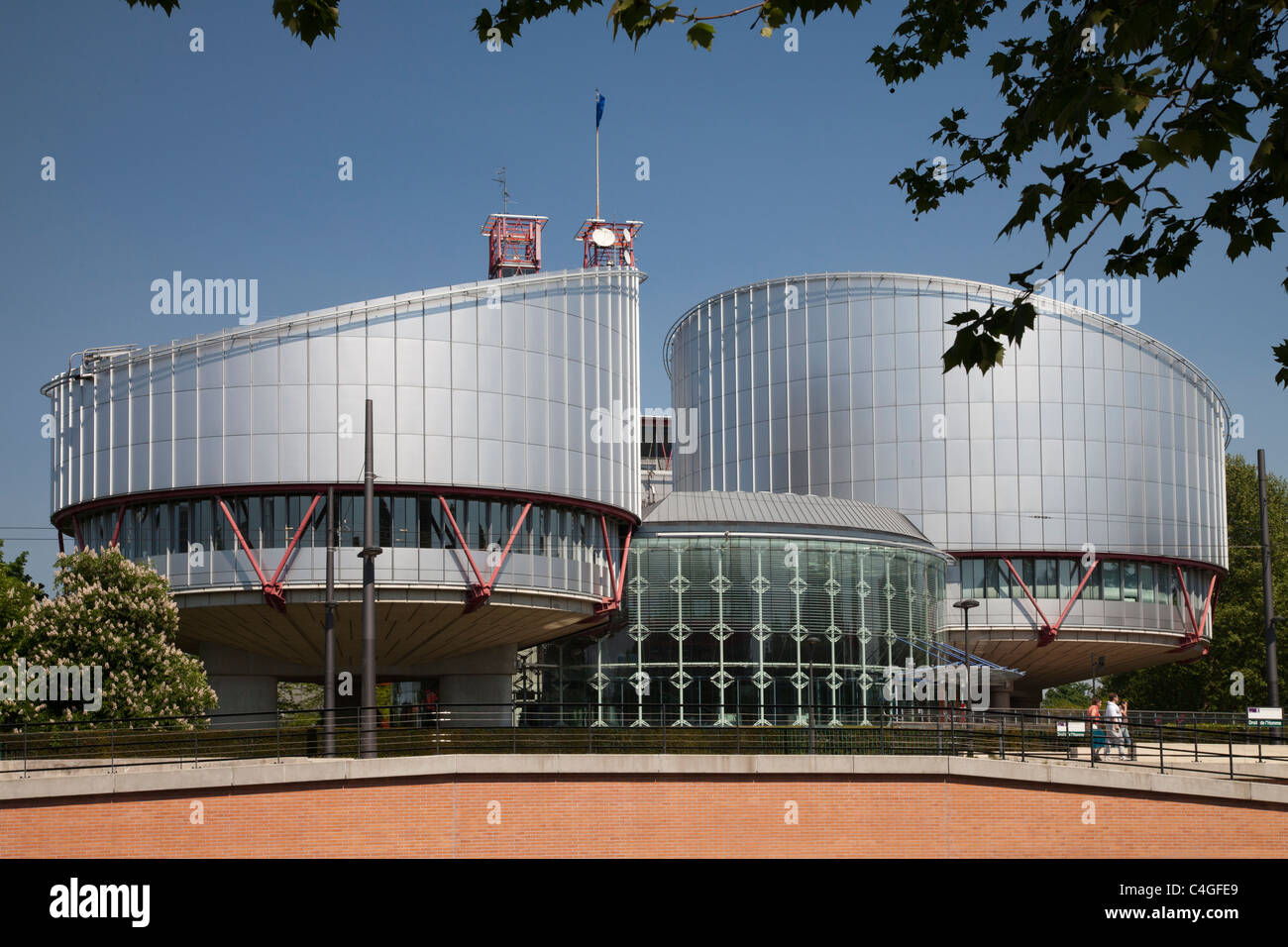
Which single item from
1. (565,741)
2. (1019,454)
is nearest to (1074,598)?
(1019,454)

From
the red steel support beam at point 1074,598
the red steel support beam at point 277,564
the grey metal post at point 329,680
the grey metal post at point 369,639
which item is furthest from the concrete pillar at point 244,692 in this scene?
the red steel support beam at point 1074,598

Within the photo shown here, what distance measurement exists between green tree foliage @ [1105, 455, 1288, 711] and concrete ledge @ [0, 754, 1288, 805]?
45477 mm

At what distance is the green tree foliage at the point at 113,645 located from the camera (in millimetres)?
32812

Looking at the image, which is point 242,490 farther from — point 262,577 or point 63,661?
point 63,661

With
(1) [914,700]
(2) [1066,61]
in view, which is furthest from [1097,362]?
(2) [1066,61]

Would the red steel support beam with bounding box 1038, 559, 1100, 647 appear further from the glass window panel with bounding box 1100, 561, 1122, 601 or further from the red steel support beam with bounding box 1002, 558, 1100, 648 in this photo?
the glass window panel with bounding box 1100, 561, 1122, 601

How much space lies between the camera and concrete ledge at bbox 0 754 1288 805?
80.6 ft

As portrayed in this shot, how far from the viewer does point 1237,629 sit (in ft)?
236

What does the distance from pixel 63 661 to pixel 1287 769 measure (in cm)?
2834

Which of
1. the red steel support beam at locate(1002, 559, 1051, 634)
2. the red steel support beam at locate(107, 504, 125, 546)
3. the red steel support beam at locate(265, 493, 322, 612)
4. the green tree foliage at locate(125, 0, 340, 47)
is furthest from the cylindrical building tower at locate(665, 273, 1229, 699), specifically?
the green tree foliage at locate(125, 0, 340, 47)

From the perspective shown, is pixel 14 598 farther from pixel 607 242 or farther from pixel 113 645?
pixel 607 242

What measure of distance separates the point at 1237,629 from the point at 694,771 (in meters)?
54.8

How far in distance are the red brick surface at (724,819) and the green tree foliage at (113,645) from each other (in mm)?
9521

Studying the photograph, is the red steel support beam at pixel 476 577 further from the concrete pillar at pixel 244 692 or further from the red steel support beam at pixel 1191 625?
the red steel support beam at pixel 1191 625
